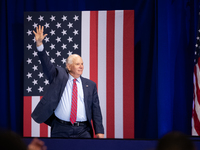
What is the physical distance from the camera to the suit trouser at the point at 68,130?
9.70ft

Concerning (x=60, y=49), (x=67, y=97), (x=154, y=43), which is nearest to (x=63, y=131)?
(x=67, y=97)

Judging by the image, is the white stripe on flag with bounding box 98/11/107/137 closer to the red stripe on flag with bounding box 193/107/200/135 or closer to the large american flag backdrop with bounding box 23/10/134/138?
the large american flag backdrop with bounding box 23/10/134/138

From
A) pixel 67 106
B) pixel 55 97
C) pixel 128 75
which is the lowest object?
pixel 67 106

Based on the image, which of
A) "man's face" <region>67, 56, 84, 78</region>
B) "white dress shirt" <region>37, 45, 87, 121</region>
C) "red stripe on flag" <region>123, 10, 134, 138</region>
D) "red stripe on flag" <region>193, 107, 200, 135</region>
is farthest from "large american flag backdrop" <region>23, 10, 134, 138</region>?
"white dress shirt" <region>37, 45, 87, 121</region>

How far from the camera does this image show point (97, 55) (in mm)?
4297

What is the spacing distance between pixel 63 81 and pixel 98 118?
579 mm

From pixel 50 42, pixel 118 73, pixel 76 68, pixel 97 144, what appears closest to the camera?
pixel 97 144

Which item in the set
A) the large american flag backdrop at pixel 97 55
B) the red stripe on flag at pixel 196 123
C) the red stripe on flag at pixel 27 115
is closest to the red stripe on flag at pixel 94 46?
the large american flag backdrop at pixel 97 55

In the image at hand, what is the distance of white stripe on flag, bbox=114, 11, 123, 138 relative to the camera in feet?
13.7

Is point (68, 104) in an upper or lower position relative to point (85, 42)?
lower

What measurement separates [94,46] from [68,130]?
68.0 inches

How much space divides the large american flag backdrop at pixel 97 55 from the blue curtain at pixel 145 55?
1.58ft

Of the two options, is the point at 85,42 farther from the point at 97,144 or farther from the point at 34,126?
the point at 97,144

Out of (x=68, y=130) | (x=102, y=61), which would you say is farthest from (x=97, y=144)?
(x=102, y=61)
